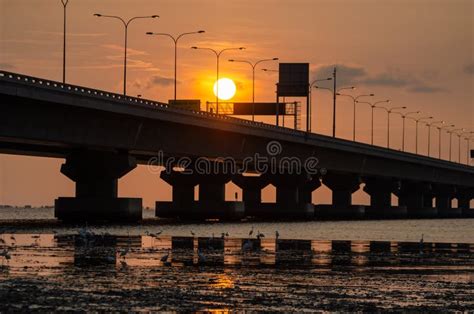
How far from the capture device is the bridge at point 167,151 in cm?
8488

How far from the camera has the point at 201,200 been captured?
140m

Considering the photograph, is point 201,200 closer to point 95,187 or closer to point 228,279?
point 95,187

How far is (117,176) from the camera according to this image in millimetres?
106312

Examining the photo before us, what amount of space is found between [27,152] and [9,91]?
4688cm

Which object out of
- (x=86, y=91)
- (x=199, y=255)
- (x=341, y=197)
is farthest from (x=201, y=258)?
(x=341, y=197)

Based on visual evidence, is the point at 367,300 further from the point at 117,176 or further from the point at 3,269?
the point at 117,176

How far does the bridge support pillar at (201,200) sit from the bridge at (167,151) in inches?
4.7

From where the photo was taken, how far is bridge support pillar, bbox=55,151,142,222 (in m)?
105

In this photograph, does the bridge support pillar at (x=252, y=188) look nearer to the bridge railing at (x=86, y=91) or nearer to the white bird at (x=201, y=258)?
the bridge railing at (x=86, y=91)

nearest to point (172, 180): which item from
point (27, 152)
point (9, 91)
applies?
point (27, 152)

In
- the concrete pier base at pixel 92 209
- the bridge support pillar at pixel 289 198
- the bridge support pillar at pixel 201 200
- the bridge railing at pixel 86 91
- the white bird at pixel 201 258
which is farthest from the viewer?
the bridge support pillar at pixel 289 198

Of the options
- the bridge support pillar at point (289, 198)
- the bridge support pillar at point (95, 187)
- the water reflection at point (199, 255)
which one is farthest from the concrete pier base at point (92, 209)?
the bridge support pillar at point (289, 198)

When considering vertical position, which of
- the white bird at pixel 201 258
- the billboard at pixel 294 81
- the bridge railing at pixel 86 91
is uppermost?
the billboard at pixel 294 81

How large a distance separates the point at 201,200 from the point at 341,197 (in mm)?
52263
